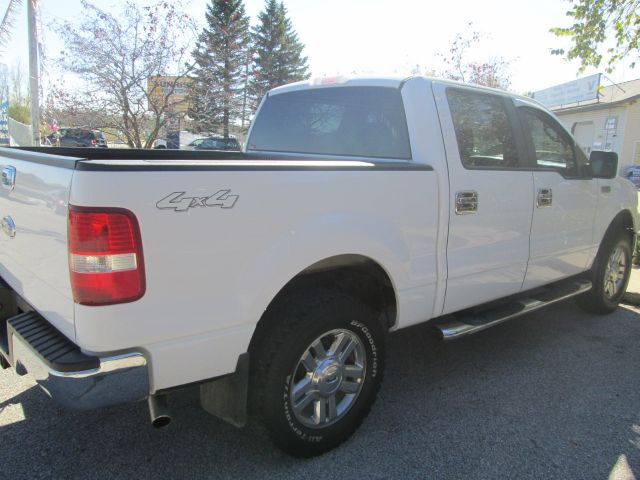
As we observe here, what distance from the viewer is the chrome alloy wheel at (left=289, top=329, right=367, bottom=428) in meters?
2.45

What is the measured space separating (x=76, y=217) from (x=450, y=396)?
2548mm

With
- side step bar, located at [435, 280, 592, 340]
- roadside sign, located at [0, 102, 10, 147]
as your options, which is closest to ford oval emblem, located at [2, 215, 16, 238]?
side step bar, located at [435, 280, 592, 340]

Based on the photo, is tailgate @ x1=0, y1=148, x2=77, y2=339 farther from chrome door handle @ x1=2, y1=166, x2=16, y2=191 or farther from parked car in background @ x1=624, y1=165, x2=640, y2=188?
parked car in background @ x1=624, y1=165, x2=640, y2=188

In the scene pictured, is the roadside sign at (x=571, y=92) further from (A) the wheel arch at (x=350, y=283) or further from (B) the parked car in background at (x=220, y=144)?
(A) the wheel arch at (x=350, y=283)

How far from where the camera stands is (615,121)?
24766 millimetres

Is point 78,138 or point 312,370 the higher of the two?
point 78,138

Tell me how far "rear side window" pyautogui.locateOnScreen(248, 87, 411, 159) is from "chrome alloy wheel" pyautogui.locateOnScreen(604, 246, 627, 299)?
300 centimetres

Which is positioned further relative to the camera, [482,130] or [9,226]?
[482,130]

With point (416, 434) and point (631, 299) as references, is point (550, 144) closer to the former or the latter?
point (416, 434)

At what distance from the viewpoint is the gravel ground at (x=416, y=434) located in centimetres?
246

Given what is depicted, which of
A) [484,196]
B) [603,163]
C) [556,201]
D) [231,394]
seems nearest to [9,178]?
[231,394]

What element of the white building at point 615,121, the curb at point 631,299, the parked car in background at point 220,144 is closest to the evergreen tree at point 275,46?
the parked car in background at point 220,144

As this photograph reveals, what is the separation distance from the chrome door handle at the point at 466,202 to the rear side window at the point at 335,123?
402mm

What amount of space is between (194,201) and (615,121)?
28167mm
